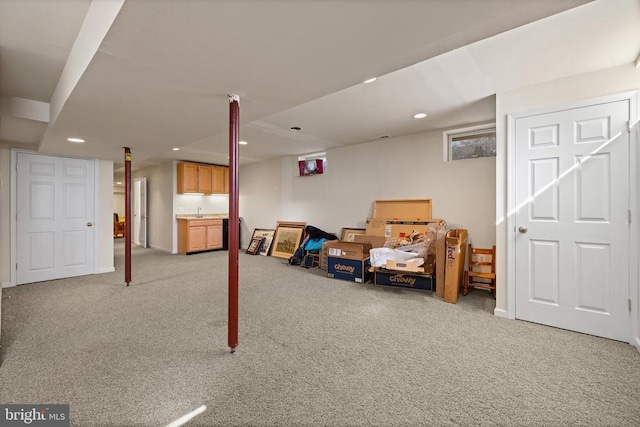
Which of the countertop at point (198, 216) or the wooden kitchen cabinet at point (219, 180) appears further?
the wooden kitchen cabinet at point (219, 180)

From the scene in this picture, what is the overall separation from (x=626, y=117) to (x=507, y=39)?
4.50ft

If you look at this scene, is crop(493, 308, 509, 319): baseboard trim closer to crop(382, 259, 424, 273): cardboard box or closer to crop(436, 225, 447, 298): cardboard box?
crop(436, 225, 447, 298): cardboard box

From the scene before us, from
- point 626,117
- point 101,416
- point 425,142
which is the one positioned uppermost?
point 425,142

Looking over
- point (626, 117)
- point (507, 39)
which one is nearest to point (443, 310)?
point (626, 117)

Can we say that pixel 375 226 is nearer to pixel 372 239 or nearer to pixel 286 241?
pixel 372 239

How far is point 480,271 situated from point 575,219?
4.91 ft

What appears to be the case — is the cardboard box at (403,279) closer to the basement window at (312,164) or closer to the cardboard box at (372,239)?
the cardboard box at (372,239)

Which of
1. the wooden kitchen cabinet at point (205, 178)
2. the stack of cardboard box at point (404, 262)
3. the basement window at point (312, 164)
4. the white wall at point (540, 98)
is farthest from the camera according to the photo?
the wooden kitchen cabinet at point (205, 178)

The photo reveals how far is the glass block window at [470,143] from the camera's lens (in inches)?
158

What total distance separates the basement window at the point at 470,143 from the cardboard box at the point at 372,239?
5.47 ft

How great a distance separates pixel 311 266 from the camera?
530 centimetres

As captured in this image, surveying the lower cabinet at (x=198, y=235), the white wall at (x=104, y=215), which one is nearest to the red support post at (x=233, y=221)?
the white wall at (x=104, y=215)

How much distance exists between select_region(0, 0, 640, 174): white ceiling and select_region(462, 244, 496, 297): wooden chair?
1938 mm

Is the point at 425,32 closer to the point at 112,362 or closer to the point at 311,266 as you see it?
the point at 112,362
